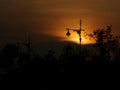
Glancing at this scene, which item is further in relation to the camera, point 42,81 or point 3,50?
point 3,50

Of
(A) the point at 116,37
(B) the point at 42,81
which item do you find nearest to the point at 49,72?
(B) the point at 42,81

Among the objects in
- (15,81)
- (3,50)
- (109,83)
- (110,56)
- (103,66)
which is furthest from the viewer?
(3,50)

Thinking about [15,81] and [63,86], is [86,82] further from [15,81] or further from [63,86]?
[15,81]

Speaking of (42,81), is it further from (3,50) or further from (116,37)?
(3,50)

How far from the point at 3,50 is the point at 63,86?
69.1m

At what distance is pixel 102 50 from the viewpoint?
248ft

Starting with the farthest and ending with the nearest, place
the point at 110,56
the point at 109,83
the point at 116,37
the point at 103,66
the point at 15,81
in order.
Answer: the point at 116,37 < the point at 110,56 < the point at 15,81 < the point at 103,66 < the point at 109,83

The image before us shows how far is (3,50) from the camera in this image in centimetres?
11244

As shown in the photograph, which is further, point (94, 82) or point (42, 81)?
point (42, 81)

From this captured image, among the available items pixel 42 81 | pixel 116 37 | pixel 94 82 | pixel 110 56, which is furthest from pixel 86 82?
pixel 116 37

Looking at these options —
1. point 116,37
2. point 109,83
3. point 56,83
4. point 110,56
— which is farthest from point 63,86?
point 116,37

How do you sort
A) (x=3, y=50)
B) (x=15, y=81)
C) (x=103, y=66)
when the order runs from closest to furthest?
(x=103, y=66), (x=15, y=81), (x=3, y=50)

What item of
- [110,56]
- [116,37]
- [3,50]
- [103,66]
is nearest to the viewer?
[103,66]

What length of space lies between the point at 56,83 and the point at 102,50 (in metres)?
31.2
